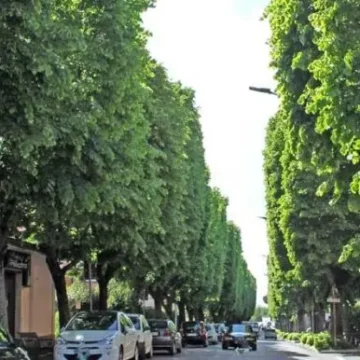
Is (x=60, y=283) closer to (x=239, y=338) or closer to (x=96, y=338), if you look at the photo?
(x=96, y=338)

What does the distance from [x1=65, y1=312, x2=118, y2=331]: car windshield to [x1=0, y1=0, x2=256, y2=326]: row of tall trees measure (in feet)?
8.20

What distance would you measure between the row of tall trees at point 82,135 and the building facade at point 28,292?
6.63 feet

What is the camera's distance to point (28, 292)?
34.9m

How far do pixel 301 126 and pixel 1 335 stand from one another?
8.81 m

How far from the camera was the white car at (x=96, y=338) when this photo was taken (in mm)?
21359

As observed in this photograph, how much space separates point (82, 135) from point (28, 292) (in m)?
19.5

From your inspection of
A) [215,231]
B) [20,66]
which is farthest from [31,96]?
[215,231]

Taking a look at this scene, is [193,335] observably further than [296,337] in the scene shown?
No

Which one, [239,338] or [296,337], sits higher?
[239,338]

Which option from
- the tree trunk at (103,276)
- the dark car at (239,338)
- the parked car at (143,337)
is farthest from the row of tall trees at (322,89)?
the dark car at (239,338)

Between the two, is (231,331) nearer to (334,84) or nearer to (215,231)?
(215,231)

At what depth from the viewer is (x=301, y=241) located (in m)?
41.0

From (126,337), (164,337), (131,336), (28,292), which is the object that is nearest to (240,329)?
(164,337)

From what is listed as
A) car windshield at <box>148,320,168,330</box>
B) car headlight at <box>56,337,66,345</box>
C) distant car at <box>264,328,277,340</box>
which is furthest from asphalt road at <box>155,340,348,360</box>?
distant car at <box>264,328,277,340</box>
